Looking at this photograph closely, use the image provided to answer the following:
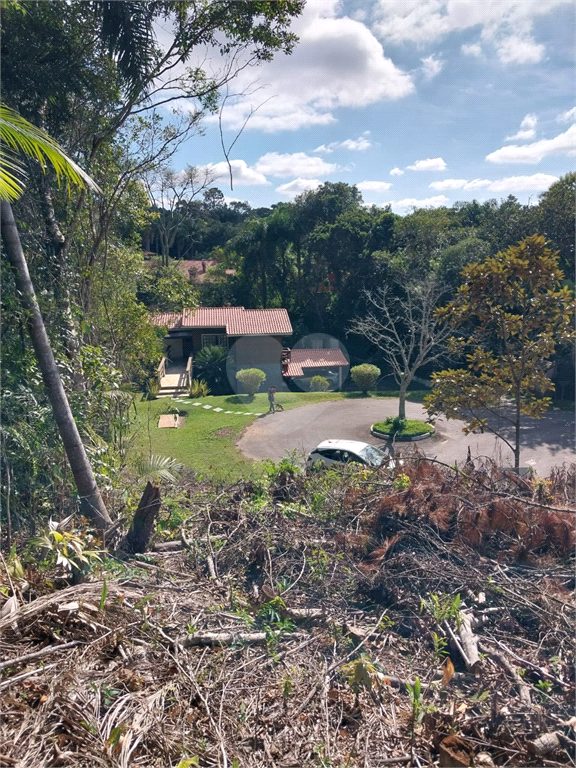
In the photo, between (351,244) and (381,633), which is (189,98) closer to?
(381,633)

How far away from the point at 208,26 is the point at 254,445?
999 centimetres

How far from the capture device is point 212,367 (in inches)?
939

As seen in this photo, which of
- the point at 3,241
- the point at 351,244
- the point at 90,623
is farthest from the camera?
the point at 351,244

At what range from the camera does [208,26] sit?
8227mm

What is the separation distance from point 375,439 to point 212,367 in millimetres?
9745

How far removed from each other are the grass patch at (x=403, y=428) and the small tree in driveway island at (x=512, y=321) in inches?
342

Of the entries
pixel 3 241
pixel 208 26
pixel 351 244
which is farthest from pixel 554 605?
pixel 351 244

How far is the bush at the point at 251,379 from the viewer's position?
2184cm

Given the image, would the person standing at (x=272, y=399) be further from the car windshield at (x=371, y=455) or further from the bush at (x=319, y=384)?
the car windshield at (x=371, y=455)

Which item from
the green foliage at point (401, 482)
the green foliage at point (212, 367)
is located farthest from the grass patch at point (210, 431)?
the green foliage at point (401, 482)

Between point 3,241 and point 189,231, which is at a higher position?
point 189,231

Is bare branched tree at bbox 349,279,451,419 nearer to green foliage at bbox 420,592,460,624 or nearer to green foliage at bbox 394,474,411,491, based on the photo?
green foliage at bbox 394,474,411,491

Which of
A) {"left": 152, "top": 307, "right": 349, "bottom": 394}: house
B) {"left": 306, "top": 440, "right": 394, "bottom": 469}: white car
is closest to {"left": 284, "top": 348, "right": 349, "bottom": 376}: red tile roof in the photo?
{"left": 152, "top": 307, "right": 349, "bottom": 394}: house

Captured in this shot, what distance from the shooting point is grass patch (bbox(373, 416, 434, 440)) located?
640 inches
